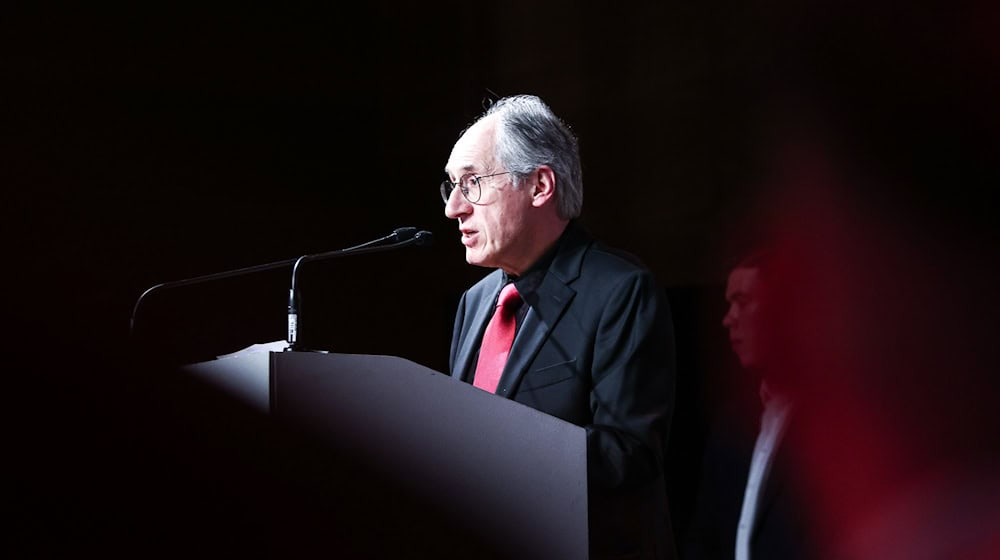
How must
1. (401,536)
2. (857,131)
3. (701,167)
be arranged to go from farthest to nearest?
1. (701,167)
2. (857,131)
3. (401,536)

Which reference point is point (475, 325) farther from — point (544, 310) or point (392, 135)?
point (392, 135)

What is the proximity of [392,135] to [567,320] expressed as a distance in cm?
264

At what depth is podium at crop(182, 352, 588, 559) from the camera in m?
1.36

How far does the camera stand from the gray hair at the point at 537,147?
6.74 ft

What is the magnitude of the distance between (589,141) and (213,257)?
1.52 m

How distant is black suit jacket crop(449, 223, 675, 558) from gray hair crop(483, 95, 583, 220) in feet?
0.40

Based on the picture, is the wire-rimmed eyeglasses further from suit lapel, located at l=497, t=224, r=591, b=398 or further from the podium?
the podium

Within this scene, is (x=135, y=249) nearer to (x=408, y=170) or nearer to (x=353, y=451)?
(x=408, y=170)

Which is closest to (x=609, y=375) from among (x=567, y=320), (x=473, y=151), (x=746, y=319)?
(x=567, y=320)

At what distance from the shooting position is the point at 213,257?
3.87 meters

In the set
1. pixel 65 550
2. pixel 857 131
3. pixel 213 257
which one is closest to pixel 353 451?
pixel 65 550

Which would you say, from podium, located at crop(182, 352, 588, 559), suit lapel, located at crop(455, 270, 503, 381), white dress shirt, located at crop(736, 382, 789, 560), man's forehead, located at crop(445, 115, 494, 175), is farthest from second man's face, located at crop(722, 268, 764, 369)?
podium, located at crop(182, 352, 588, 559)

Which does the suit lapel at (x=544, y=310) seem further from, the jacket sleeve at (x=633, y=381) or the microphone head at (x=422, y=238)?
the microphone head at (x=422, y=238)

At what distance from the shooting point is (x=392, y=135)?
14.4ft
